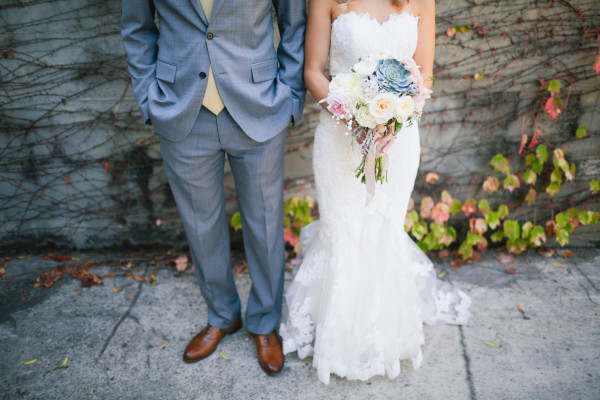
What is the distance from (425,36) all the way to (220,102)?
43.0 inches

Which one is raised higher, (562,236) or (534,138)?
(534,138)

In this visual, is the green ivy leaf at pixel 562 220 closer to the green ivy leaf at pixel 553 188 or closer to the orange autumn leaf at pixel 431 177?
the green ivy leaf at pixel 553 188

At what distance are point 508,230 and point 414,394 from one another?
1661 millimetres

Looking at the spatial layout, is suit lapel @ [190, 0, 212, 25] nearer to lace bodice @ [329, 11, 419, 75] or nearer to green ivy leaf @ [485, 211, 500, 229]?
lace bodice @ [329, 11, 419, 75]

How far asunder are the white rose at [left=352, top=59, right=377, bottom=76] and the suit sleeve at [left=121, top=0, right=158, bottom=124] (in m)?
0.99

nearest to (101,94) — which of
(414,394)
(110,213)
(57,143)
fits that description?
(57,143)

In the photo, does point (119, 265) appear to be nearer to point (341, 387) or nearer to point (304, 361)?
point (304, 361)

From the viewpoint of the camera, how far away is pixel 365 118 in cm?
173

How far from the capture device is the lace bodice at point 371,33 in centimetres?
193

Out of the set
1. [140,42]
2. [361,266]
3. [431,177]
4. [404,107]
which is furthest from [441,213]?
[140,42]

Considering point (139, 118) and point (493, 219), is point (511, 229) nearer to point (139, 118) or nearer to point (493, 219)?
point (493, 219)

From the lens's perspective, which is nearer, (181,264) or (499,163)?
(499,163)

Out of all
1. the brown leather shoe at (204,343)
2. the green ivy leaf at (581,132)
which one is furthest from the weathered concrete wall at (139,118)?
the brown leather shoe at (204,343)

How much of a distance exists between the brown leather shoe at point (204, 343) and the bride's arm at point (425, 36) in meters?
1.87
